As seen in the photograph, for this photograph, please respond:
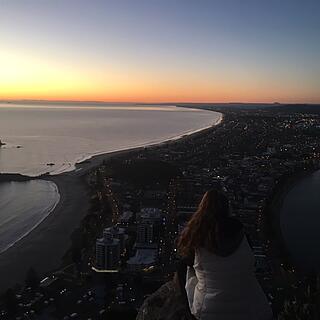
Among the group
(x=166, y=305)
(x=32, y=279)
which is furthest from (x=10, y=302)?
(x=166, y=305)

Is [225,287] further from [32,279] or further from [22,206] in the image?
[22,206]

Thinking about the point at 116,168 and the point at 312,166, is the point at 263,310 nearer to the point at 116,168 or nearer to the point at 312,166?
the point at 116,168

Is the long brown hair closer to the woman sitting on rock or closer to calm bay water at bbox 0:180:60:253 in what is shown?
the woman sitting on rock

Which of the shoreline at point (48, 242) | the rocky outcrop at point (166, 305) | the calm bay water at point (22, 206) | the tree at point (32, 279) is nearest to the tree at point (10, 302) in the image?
the tree at point (32, 279)

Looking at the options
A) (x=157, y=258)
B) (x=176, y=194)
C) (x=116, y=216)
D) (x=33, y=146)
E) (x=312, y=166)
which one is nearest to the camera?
(x=157, y=258)

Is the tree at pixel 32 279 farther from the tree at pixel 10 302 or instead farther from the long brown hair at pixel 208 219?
the long brown hair at pixel 208 219

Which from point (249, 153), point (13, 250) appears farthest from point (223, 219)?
point (249, 153)
